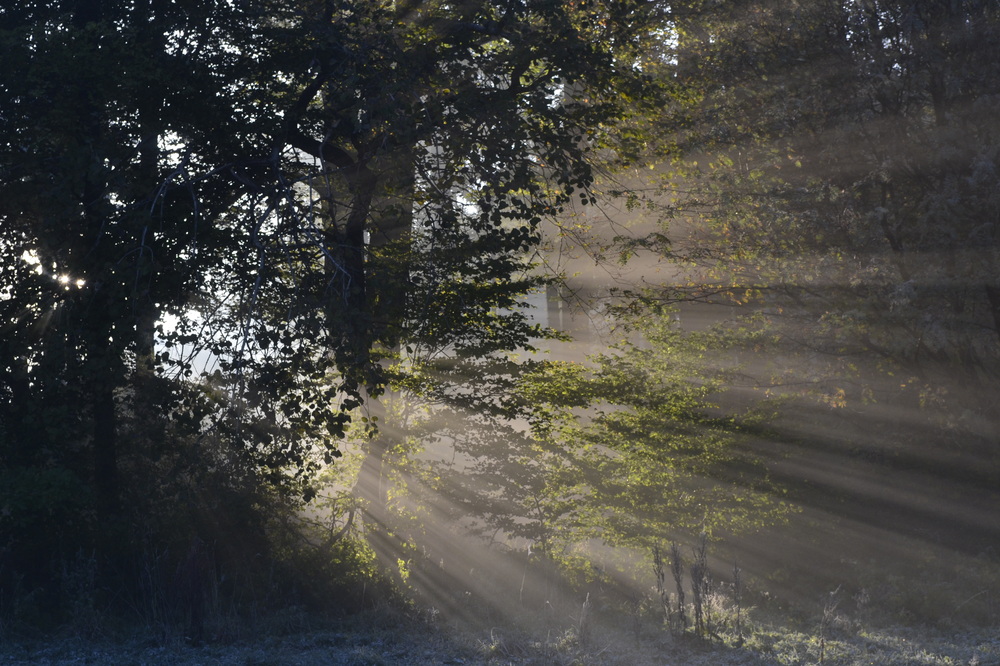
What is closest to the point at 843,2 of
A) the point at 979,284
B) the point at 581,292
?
the point at 979,284

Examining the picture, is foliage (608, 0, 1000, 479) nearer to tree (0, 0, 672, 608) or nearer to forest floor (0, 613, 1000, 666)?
tree (0, 0, 672, 608)

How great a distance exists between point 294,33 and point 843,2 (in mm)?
6211

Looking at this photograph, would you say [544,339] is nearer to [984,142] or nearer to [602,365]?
[602,365]

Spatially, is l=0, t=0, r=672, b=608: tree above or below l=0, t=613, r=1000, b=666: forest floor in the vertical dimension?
above

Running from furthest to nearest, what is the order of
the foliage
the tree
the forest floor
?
the foliage, the tree, the forest floor

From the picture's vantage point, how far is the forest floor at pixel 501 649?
628 centimetres

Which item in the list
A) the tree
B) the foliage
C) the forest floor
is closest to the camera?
the forest floor

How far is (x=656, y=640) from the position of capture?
22.9 feet

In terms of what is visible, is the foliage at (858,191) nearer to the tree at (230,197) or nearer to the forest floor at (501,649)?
the tree at (230,197)

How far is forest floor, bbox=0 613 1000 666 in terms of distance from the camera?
628cm

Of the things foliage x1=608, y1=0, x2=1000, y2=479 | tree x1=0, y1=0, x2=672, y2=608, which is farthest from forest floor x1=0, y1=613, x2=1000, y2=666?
foliage x1=608, y1=0, x2=1000, y2=479

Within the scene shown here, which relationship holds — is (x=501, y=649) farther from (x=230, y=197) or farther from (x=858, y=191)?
(x=858, y=191)

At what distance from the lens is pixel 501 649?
6.67 m

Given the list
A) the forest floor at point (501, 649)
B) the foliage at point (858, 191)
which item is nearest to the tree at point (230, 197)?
the forest floor at point (501, 649)
